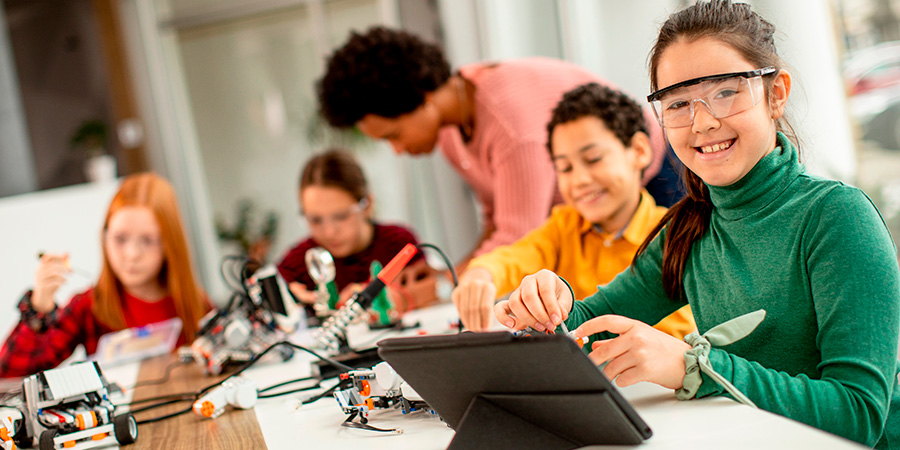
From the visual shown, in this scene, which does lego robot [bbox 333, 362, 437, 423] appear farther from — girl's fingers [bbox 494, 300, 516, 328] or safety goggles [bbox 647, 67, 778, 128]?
safety goggles [bbox 647, 67, 778, 128]

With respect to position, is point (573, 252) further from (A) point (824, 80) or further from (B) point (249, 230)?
(B) point (249, 230)

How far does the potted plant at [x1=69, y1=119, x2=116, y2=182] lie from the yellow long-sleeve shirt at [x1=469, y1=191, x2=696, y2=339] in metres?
3.80

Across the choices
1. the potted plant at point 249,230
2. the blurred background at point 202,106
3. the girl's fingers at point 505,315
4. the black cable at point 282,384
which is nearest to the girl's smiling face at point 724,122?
the girl's fingers at point 505,315

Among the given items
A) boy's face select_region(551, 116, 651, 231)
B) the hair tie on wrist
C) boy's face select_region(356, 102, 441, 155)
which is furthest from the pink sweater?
the hair tie on wrist

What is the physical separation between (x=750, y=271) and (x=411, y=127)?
1318mm

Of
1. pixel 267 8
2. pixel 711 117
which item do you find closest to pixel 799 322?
pixel 711 117

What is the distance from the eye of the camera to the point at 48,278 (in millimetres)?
1871

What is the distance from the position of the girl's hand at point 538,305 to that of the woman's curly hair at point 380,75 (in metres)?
1.18

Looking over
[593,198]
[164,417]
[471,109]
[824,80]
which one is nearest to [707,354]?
[593,198]

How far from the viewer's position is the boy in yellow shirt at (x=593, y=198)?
149 cm

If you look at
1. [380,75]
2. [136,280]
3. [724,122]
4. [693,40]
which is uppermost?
[380,75]

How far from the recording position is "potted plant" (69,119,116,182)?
465 cm

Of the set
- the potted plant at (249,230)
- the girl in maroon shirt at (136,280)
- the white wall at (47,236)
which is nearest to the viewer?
the girl in maroon shirt at (136,280)

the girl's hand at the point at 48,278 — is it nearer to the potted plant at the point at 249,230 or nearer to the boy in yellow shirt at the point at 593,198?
the boy in yellow shirt at the point at 593,198
